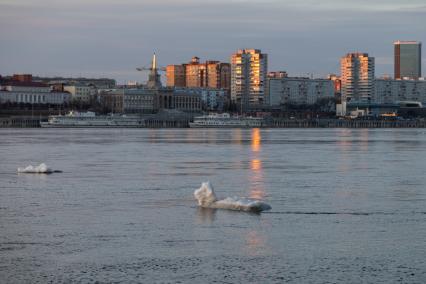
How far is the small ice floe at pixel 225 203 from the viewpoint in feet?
67.0

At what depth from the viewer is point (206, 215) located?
19.9 metres

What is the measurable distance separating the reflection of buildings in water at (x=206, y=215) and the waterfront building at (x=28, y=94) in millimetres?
166970

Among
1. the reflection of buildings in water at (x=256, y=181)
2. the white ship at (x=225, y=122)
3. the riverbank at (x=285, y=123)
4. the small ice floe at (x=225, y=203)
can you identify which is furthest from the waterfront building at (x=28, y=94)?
the small ice floe at (x=225, y=203)

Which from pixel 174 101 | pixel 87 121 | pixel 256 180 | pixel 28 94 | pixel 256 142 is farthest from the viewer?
pixel 174 101

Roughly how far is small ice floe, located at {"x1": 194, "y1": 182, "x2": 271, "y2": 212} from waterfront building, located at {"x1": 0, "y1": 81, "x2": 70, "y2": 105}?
167 m

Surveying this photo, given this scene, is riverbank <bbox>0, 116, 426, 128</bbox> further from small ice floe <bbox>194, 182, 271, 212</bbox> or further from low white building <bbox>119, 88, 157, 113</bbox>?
small ice floe <bbox>194, 182, 271, 212</bbox>

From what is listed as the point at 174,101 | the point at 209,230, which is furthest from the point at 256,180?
the point at 174,101

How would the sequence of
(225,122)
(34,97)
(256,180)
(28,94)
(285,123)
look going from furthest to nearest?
1. (34,97)
2. (28,94)
3. (285,123)
4. (225,122)
5. (256,180)

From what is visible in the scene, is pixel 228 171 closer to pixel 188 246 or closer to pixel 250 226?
pixel 250 226

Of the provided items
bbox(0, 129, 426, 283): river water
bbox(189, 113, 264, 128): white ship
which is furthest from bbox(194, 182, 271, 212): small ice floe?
bbox(189, 113, 264, 128): white ship

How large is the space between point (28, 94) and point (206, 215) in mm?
174801

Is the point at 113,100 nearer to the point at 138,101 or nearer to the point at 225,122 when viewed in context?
the point at 138,101

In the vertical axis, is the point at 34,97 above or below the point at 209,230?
above

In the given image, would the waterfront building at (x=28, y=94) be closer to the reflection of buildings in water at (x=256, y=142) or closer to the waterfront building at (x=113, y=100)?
the waterfront building at (x=113, y=100)
